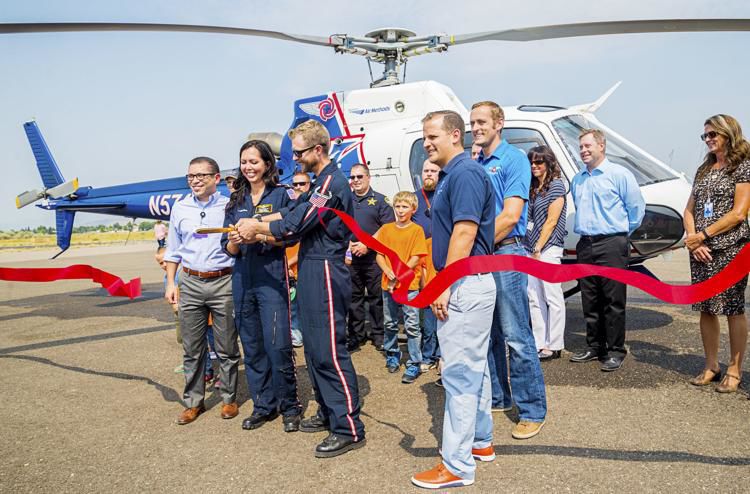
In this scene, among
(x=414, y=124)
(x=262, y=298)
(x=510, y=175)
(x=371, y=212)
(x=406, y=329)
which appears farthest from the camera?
(x=414, y=124)

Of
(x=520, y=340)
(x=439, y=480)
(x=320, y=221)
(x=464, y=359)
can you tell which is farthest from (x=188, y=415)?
(x=520, y=340)

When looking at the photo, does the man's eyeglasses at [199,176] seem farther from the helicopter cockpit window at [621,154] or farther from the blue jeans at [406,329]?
the helicopter cockpit window at [621,154]

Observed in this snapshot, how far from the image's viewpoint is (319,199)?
137 inches

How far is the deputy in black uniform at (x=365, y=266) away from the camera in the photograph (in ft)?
19.3

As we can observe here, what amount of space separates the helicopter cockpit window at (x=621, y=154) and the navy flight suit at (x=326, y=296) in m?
3.59

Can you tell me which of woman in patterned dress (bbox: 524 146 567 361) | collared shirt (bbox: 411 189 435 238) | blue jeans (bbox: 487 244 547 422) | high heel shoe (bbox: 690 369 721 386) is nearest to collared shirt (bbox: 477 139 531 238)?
blue jeans (bbox: 487 244 547 422)

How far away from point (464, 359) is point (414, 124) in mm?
4769

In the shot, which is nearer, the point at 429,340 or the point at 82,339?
the point at 429,340

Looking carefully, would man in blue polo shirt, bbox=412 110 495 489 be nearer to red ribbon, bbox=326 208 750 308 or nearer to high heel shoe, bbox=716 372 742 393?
red ribbon, bbox=326 208 750 308

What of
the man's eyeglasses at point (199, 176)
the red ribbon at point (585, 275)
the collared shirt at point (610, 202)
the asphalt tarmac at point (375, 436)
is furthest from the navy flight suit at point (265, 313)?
the collared shirt at point (610, 202)

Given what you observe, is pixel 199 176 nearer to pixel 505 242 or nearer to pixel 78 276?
pixel 78 276

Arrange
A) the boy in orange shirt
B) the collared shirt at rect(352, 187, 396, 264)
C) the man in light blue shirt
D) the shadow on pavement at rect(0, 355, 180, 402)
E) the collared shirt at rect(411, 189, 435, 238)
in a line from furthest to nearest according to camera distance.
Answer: the collared shirt at rect(352, 187, 396, 264) → the collared shirt at rect(411, 189, 435, 238) → the boy in orange shirt → the shadow on pavement at rect(0, 355, 180, 402) → the man in light blue shirt

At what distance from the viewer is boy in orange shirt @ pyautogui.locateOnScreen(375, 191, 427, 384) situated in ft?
16.3

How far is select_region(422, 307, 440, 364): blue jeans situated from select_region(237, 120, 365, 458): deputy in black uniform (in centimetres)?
165
